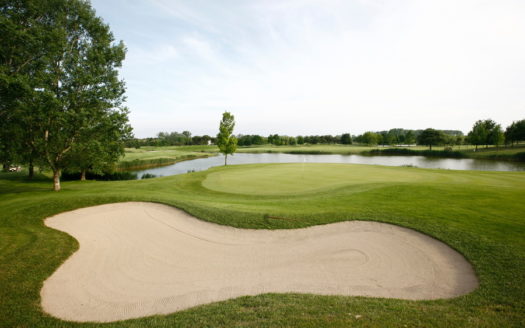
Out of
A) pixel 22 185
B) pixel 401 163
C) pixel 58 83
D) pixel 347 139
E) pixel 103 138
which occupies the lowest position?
pixel 22 185

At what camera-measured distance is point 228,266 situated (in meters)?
6.12

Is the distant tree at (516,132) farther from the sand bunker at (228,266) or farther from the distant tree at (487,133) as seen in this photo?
the sand bunker at (228,266)

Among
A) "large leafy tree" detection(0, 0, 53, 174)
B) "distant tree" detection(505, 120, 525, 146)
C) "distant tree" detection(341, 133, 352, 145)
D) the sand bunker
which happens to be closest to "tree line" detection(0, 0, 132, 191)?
"large leafy tree" detection(0, 0, 53, 174)

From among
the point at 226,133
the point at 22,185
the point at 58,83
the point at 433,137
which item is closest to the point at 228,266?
the point at 58,83

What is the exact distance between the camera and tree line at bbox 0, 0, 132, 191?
1232 centimetres

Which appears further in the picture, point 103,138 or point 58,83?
point 103,138

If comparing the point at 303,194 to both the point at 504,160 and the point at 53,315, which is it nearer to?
the point at 53,315

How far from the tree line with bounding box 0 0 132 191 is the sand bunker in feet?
27.9

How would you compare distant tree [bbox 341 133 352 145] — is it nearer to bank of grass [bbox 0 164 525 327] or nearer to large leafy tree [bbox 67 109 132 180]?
bank of grass [bbox 0 164 525 327]

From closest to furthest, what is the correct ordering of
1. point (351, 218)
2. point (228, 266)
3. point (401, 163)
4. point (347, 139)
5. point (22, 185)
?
point (228, 266) → point (351, 218) → point (22, 185) → point (401, 163) → point (347, 139)

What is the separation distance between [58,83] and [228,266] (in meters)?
17.1

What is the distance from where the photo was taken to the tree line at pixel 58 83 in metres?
12.3

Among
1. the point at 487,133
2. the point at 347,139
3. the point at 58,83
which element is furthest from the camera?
the point at 347,139

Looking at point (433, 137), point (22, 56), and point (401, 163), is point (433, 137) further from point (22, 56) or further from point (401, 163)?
point (22, 56)
